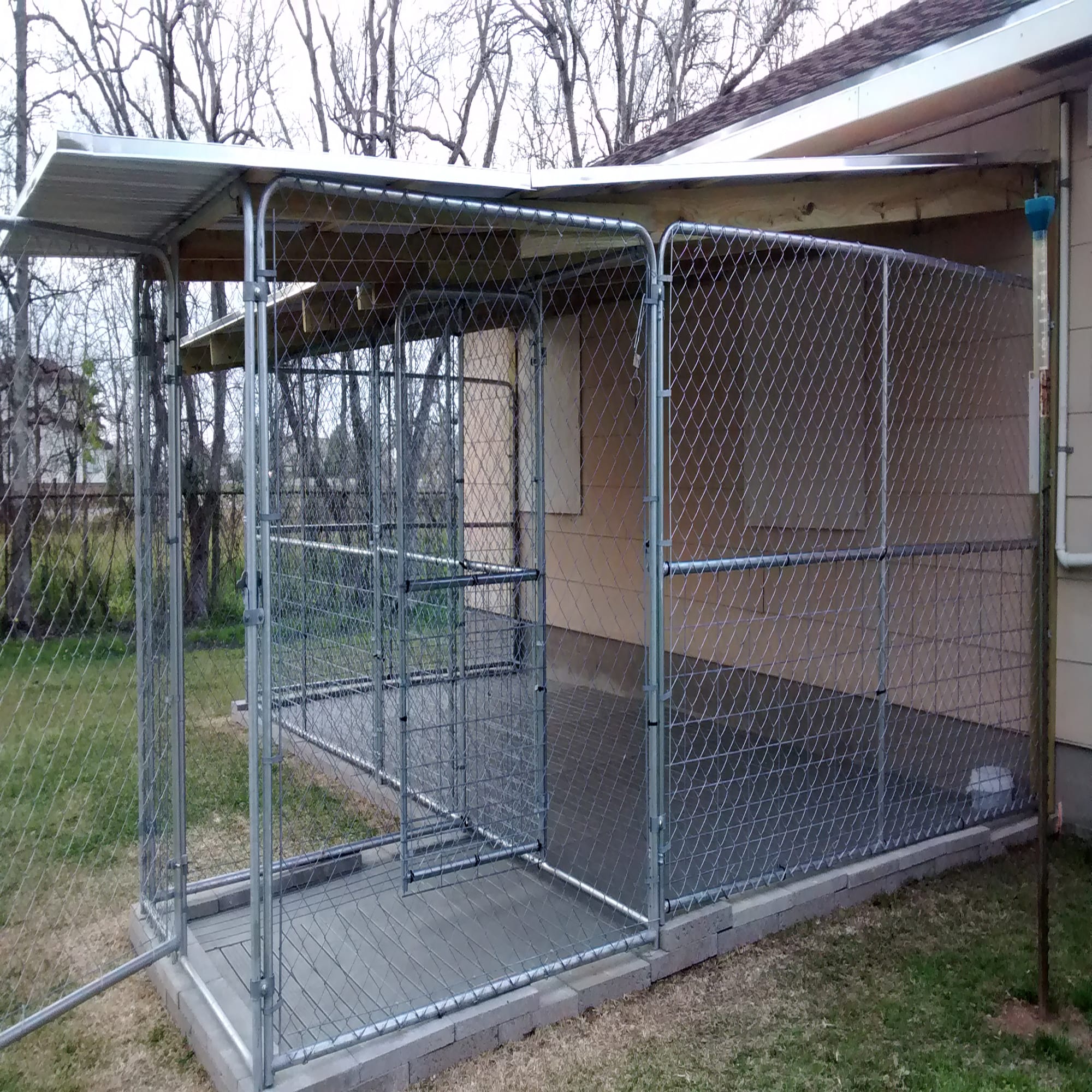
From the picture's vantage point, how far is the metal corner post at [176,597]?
3133 mm

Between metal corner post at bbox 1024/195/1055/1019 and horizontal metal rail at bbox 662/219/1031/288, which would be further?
horizontal metal rail at bbox 662/219/1031/288

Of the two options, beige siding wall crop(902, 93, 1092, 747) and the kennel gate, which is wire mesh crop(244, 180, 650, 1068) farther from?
beige siding wall crop(902, 93, 1092, 747)

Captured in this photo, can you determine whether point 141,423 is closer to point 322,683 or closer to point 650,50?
point 322,683

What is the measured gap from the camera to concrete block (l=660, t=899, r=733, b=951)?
3.23 metres

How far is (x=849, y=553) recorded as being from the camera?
365 centimetres

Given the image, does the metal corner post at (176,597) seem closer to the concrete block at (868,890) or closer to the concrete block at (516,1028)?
the concrete block at (516,1028)

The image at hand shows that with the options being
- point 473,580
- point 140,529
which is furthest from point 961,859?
point 140,529

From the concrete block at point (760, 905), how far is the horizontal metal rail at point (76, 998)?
6.07ft

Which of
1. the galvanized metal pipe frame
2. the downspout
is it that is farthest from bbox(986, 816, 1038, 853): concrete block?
the galvanized metal pipe frame

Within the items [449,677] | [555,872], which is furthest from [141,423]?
[555,872]

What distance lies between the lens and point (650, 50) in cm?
1484

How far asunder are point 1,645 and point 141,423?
4.12 ft

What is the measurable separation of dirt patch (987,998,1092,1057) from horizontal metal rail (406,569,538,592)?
2.11 m

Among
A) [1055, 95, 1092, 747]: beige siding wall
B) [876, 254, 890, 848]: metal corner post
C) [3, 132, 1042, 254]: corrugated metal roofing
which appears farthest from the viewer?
[1055, 95, 1092, 747]: beige siding wall
